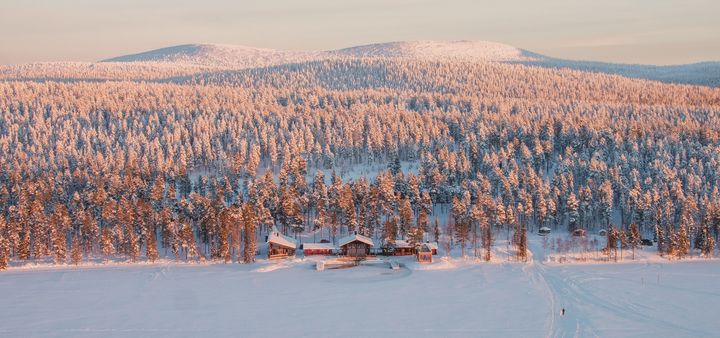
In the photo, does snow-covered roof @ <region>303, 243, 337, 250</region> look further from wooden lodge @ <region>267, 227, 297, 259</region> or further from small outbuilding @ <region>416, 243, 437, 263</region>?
small outbuilding @ <region>416, 243, 437, 263</region>

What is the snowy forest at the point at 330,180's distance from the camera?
256 ft

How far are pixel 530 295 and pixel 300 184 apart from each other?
45646 millimetres

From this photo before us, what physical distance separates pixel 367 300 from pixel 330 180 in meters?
58.4

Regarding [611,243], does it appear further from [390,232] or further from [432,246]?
[390,232]

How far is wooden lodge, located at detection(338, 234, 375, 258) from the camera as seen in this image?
76438mm

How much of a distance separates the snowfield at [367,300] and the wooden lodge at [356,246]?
3.98 meters

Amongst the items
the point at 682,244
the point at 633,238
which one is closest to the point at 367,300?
the point at 633,238

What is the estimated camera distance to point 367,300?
5747 cm

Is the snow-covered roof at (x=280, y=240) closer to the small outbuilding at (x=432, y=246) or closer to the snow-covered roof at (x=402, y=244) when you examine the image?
the snow-covered roof at (x=402, y=244)

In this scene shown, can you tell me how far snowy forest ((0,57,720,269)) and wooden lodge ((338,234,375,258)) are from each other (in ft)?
10.7

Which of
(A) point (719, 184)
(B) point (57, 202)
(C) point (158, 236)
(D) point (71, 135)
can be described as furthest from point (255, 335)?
(D) point (71, 135)

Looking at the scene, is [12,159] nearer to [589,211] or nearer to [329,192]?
[329,192]

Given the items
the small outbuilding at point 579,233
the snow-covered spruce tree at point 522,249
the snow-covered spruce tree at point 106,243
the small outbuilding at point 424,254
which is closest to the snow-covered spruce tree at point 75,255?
the snow-covered spruce tree at point 106,243

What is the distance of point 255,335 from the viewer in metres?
47.4
